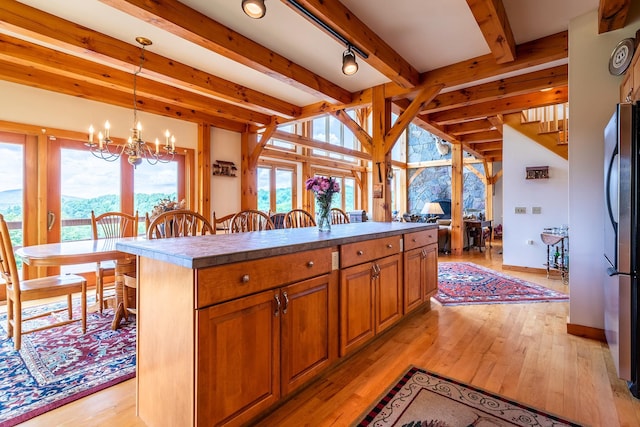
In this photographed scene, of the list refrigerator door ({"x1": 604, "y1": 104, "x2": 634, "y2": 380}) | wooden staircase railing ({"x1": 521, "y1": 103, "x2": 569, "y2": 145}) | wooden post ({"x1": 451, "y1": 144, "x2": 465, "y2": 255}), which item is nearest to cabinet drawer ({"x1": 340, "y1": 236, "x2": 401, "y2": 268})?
refrigerator door ({"x1": 604, "y1": 104, "x2": 634, "y2": 380})

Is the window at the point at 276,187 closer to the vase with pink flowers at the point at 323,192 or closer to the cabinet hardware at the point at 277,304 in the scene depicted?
the vase with pink flowers at the point at 323,192

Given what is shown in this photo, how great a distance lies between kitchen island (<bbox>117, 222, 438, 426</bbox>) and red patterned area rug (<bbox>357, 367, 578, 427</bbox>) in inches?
→ 16.6

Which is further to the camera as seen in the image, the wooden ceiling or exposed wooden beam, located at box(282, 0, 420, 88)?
the wooden ceiling

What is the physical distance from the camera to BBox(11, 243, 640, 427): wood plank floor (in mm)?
1675

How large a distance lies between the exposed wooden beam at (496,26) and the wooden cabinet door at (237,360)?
8.04 ft

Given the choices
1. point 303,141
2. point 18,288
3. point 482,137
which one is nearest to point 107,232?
point 18,288

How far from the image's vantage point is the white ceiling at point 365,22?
8.18 feet

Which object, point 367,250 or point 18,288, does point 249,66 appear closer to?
point 367,250

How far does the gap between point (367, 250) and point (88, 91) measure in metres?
4.37

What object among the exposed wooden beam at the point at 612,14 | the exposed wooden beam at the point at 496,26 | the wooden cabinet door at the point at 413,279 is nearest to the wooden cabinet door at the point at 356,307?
the wooden cabinet door at the point at 413,279

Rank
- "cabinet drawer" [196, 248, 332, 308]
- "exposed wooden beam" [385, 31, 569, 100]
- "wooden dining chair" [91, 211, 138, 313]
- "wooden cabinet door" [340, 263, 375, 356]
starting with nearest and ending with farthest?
"cabinet drawer" [196, 248, 332, 308] < "wooden cabinet door" [340, 263, 375, 356] < "exposed wooden beam" [385, 31, 569, 100] < "wooden dining chair" [91, 211, 138, 313]

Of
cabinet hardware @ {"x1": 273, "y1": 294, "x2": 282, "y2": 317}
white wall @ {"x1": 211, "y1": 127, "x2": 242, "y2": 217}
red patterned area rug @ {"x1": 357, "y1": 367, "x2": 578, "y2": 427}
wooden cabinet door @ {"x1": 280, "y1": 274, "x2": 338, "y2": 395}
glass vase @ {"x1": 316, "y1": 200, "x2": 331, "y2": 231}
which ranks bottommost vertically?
red patterned area rug @ {"x1": 357, "y1": 367, "x2": 578, "y2": 427}

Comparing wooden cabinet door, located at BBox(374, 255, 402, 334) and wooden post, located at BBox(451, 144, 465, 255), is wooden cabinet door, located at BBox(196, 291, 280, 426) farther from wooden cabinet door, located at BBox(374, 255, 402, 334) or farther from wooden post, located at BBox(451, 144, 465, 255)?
wooden post, located at BBox(451, 144, 465, 255)

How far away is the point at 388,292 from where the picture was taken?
2582mm
